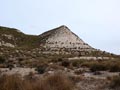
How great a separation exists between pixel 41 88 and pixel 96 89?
12.7ft

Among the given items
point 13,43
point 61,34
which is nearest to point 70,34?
point 61,34

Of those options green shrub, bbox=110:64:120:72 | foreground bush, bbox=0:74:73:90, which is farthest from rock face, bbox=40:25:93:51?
foreground bush, bbox=0:74:73:90

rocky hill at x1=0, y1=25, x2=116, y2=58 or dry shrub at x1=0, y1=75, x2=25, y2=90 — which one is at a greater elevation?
rocky hill at x1=0, y1=25, x2=116, y2=58

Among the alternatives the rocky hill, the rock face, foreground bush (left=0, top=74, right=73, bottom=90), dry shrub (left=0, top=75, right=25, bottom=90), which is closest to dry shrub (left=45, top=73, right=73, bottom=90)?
foreground bush (left=0, top=74, right=73, bottom=90)

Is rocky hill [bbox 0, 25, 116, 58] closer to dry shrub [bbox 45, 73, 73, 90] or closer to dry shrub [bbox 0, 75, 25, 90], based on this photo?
dry shrub [bbox 45, 73, 73, 90]

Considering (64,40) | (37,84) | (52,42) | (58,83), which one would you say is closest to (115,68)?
(58,83)

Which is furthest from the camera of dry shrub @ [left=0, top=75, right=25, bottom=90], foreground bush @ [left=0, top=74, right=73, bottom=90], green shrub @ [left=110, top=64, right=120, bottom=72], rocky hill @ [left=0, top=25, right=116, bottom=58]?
rocky hill @ [left=0, top=25, right=116, bottom=58]

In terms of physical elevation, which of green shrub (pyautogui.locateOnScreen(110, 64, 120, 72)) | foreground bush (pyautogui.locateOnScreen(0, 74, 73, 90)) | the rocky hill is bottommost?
green shrub (pyautogui.locateOnScreen(110, 64, 120, 72))

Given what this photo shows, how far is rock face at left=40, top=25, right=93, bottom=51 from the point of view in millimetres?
89688

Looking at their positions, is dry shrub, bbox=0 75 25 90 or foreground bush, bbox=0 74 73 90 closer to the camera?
foreground bush, bbox=0 74 73 90

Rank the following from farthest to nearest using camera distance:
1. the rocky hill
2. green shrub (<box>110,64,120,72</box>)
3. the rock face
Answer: the rock face, the rocky hill, green shrub (<box>110,64,120,72</box>)

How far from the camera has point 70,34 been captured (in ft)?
315

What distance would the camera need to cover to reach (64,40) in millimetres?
92250

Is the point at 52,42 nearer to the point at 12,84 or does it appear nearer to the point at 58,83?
the point at 58,83
